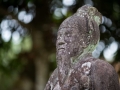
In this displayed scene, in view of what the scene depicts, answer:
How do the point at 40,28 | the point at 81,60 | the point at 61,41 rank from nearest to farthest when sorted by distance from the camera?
1. the point at 81,60
2. the point at 61,41
3. the point at 40,28

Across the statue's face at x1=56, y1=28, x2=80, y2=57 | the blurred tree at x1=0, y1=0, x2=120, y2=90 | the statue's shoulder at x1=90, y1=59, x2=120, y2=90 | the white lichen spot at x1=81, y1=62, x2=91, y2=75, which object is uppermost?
the blurred tree at x1=0, y1=0, x2=120, y2=90

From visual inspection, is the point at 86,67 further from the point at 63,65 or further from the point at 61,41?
the point at 61,41

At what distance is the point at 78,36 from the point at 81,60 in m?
0.20

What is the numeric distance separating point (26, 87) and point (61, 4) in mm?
2675

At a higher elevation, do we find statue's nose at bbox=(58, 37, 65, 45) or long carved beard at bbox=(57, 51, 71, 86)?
statue's nose at bbox=(58, 37, 65, 45)

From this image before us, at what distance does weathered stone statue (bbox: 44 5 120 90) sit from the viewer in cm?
272

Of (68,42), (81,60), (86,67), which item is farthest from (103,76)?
(68,42)

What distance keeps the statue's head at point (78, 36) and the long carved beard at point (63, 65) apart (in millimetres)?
16

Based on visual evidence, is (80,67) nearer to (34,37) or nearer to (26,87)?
(34,37)

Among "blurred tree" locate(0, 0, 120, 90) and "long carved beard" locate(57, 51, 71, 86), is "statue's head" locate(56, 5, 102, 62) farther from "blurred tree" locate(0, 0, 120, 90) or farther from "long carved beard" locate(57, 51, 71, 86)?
"blurred tree" locate(0, 0, 120, 90)

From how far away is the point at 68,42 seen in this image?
2.96 meters

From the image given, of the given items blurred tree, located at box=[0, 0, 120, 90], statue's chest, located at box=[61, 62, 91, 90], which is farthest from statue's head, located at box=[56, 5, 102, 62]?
blurred tree, located at box=[0, 0, 120, 90]

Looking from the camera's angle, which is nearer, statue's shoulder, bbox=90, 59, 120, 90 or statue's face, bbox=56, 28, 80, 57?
statue's shoulder, bbox=90, 59, 120, 90

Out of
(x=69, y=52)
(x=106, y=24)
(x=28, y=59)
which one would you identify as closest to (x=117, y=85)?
(x=69, y=52)
